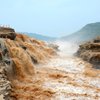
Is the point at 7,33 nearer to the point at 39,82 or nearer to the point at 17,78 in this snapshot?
the point at 17,78

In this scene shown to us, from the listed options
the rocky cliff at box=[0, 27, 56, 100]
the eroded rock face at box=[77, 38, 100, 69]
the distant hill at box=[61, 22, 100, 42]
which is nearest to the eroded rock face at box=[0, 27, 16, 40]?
the rocky cliff at box=[0, 27, 56, 100]

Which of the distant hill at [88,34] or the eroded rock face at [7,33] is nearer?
the eroded rock face at [7,33]

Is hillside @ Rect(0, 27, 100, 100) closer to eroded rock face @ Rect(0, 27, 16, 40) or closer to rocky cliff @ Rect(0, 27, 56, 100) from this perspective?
rocky cliff @ Rect(0, 27, 56, 100)

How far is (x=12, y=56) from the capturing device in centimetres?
1977

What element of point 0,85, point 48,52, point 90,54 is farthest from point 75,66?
point 0,85

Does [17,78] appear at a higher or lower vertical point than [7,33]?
lower

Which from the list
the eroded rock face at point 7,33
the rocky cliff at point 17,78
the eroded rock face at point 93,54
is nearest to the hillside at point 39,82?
the rocky cliff at point 17,78

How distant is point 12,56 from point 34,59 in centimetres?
344

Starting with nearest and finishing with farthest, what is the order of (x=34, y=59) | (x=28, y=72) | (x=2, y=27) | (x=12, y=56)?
(x=28, y=72) < (x=12, y=56) < (x=34, y=59) < (x=2, y=27)

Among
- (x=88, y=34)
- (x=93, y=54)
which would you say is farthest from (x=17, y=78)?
(x=88, y=34)

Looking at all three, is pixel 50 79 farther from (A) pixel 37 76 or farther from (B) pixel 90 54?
(B) pixel 90 54

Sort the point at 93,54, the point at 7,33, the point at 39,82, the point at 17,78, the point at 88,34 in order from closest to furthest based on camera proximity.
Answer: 1. the point at 39,82
2. the point at 17,78
3. the point at 93,54
4. the point at 7,33
5. the point at 88,34

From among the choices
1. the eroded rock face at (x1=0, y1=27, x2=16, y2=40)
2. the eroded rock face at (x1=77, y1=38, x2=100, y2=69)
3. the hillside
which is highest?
the eroded rock face at (x1=0, y1=27, x2=16, y2=40)

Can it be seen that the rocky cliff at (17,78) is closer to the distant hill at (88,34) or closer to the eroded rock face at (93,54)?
the eroded rock face at (93,54)
